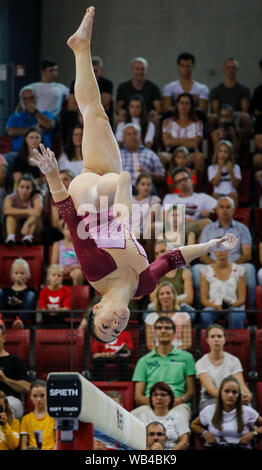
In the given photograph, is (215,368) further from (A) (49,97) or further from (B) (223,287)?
(A) (49,97)

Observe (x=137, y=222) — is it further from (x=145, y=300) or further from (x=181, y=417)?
(x=181, y=417)

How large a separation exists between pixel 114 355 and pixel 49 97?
3931 mm

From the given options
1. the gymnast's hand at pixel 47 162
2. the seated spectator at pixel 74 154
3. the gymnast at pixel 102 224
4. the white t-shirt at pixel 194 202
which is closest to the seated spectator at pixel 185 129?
the white t-shirt at pixel 194 202

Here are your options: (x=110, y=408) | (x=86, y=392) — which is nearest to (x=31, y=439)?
(x=110, y=408)

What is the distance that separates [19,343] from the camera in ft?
25.5

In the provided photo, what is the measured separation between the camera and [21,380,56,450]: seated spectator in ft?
23.3

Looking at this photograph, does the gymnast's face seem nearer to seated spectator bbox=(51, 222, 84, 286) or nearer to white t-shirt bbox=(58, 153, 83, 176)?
seated spectator bbox=(51, 222, 84, 286)

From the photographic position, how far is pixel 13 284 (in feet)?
27.7

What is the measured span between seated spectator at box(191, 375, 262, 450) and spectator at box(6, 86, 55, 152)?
3.90 metres

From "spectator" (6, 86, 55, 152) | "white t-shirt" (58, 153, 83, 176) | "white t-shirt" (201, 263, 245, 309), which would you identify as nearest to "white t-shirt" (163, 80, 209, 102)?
"spectator" (6, 86, 55, 152)

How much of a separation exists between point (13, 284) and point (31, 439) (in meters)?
1.77

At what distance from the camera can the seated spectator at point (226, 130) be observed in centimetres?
972

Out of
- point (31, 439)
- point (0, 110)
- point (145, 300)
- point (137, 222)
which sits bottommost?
point (31, 439)

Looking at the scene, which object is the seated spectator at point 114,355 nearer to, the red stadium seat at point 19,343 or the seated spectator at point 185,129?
the red stadium seat at point 19,343
